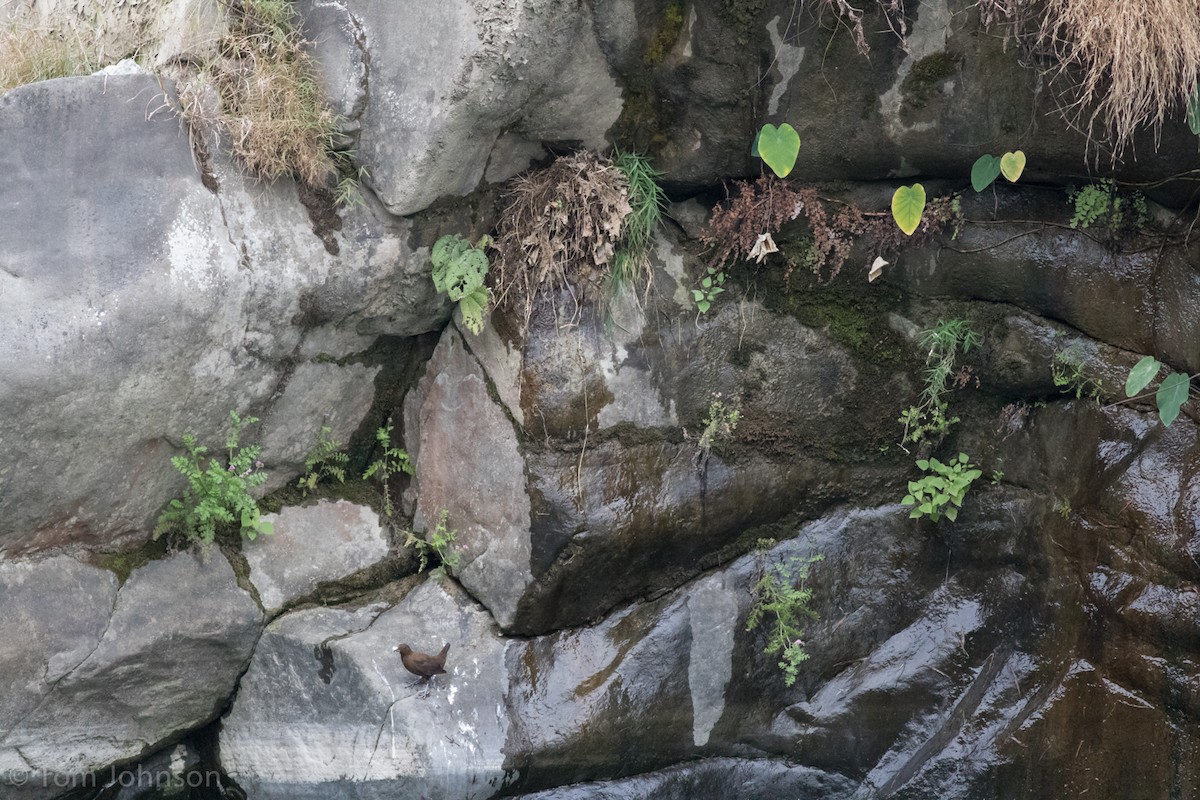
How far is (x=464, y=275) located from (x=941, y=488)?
210 centimetres

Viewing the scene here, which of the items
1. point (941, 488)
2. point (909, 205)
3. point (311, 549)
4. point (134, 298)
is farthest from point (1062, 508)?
point (134, 298)

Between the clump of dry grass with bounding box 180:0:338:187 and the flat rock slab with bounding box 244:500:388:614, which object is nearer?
the clump of dry grass with bounding box 180:0:338:187

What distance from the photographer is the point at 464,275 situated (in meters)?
4.16

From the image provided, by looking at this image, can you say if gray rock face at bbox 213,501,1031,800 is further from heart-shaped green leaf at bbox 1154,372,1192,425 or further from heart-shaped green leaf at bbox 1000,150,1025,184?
heart-shaped green leaf at bbox 1000,150,1025,184

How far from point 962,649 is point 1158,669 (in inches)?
28.7

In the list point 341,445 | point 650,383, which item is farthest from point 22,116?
point 650,383

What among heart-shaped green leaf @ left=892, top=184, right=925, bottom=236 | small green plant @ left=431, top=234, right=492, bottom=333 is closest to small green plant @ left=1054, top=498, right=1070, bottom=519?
heart-shaped green leaf @ left=892, top=184, right=925, bottom=236

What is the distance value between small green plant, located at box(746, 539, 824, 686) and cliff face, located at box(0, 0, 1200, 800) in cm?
5

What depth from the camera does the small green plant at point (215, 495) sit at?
4098 millimetres

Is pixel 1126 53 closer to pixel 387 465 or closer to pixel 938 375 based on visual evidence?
pixel 938 375

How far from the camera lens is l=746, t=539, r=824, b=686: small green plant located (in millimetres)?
4262

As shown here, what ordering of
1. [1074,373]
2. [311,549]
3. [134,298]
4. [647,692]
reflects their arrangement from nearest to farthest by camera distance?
[134,298]
[1074,373]
[647,692]
[311,549]

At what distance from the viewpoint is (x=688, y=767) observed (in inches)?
165

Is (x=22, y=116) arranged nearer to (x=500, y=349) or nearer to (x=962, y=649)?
(x=500, y=349)
